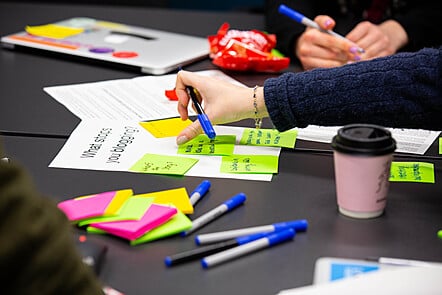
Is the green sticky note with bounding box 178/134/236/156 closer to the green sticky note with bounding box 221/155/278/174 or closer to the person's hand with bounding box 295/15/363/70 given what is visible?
the green sticky note with bounding box 221/155/278/174

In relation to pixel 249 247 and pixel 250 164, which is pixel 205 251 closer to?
pixel 249 247

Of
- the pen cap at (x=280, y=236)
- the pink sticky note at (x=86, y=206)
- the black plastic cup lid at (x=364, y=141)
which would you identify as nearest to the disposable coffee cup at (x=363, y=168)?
the black plastic cup lid at (x=364, y=141)

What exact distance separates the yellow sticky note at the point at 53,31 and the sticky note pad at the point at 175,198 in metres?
0.90

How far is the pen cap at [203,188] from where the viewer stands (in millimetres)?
1050

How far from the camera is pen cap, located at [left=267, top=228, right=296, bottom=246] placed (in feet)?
3.01

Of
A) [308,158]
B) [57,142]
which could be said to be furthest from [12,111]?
[308,158]

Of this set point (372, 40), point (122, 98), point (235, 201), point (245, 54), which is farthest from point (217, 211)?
point (372, 40)

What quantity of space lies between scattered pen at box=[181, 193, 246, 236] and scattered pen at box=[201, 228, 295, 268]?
0.26 ft

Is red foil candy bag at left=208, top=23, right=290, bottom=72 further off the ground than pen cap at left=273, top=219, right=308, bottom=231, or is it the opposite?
pen cap at left=273, top=219, right=308, bottom=231

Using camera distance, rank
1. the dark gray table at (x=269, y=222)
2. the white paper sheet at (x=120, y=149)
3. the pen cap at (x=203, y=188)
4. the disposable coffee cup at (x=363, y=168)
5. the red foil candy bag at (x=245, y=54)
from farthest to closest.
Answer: the red foil candy bag at (x=245, y=54)
the white paper sheet at (x=120, y=149)
the pen cap at (x=203, y=188)
the disposable coffee cup at (x=363, y=168)
the dark gray table at (x=269, y=222)

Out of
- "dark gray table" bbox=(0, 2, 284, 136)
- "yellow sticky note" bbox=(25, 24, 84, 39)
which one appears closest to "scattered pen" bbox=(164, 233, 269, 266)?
"dark gray table" bbox=(0, 2, 284, 136)

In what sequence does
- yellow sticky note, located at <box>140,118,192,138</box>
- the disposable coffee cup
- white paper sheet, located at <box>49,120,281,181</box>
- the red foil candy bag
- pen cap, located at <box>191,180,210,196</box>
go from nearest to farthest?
1. the disposable coffee cup
2. pen cap, located at <box>191,180,210,196</box>
3. white paper sheet, located at <box>49,120,281,181</box>
4. yellow sticky note, located at <box>140,118,192,138</box>
5. the red foil candy bag

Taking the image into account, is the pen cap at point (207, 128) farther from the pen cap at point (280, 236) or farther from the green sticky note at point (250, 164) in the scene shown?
the pen cap at point (280, 236)

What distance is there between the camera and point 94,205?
974mm
